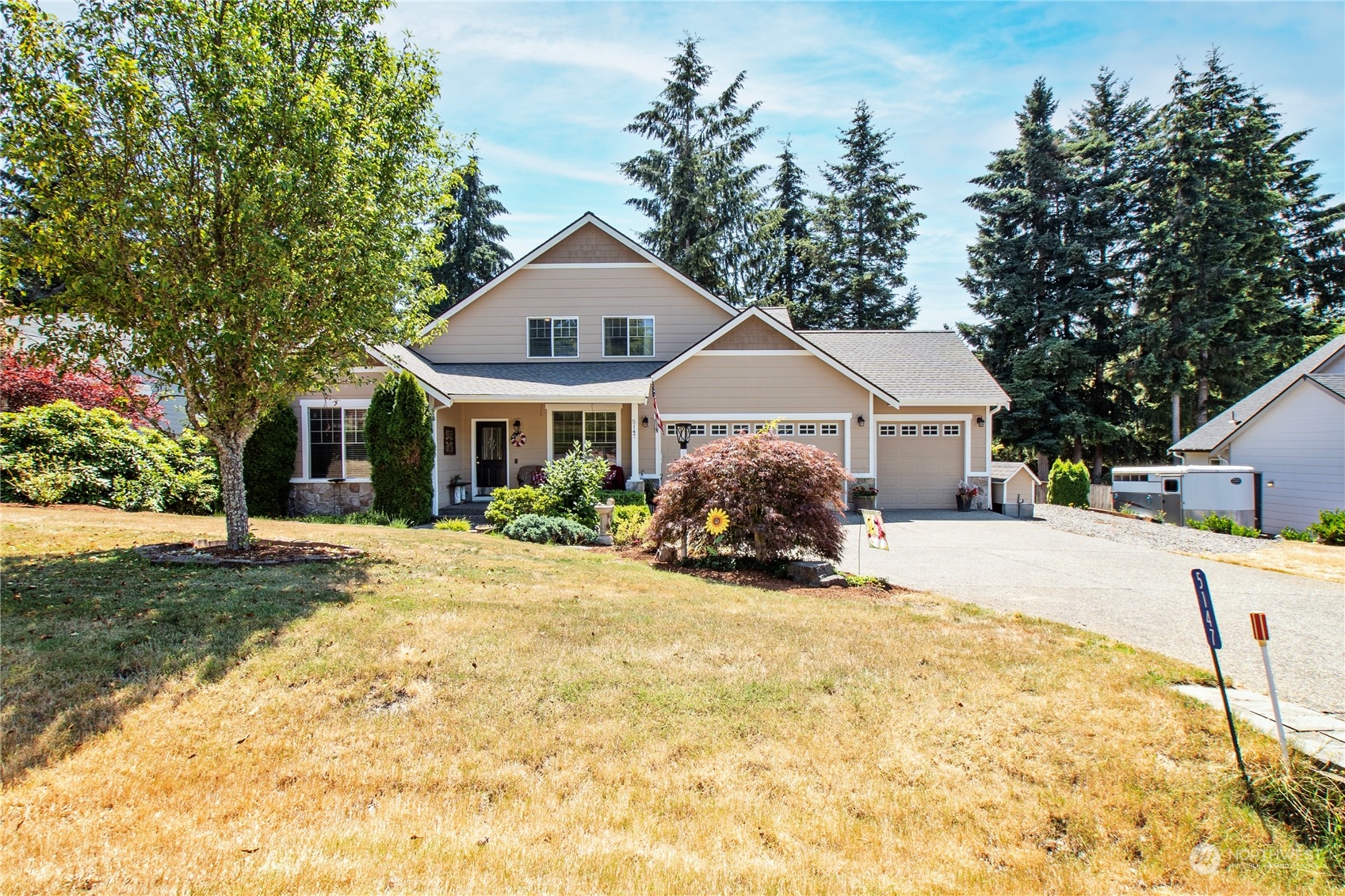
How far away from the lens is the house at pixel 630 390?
1606 cm

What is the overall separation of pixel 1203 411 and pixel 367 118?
106 ft

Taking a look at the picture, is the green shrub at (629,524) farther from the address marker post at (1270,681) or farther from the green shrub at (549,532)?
the address marker post at (1270,681)

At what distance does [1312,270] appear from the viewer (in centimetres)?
3012

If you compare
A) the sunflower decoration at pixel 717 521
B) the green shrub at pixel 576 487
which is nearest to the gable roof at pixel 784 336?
the green shrub at pixel 576 487

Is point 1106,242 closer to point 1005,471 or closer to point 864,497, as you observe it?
point 1005,471

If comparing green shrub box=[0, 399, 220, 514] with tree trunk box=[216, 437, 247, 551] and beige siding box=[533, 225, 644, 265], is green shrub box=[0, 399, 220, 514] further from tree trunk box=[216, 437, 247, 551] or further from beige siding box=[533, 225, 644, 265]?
beige siding box=[533, 225, 644, 265]

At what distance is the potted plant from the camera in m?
17.0

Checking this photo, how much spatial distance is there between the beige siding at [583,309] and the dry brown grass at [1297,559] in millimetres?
12537

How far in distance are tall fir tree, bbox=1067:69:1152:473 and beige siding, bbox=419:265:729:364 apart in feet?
62.5

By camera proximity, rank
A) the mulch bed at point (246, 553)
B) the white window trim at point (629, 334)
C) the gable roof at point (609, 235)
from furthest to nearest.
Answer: the white window trim at point (629, 334) → the gable roof at point (609, 235) → the mulch bed at point (246, 553)

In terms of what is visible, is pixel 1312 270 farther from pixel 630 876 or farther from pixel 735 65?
pixel 630 876

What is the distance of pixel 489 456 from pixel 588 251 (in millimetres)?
6389

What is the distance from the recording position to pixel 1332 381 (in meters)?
17.2

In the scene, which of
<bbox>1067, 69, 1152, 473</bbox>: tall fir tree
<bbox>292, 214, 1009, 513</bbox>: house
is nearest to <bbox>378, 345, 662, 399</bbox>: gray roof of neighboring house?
<bbox>292, 214, 1009, 513</bbox>: house
